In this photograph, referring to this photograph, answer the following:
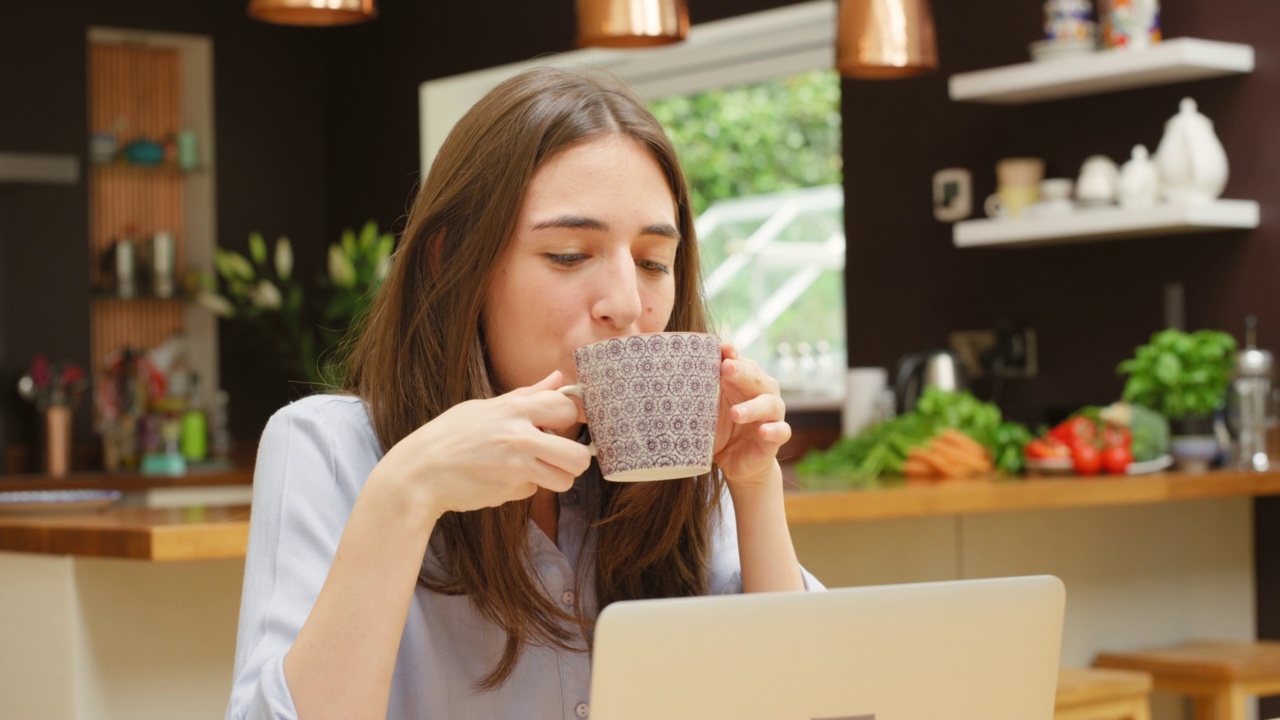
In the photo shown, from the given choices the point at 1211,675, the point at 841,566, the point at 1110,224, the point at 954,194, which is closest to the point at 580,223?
the point at 841,566

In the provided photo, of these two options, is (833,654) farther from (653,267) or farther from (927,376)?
(927,376)

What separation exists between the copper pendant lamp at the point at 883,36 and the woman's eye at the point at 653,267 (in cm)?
191

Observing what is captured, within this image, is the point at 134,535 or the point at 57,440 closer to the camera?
the point at 134,535

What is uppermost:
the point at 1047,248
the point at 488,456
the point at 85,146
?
the point at 85,146

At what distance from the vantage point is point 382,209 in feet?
21.1

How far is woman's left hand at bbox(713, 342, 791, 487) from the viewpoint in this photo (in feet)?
3.43

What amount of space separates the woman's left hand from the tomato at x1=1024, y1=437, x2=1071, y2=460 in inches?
88.6

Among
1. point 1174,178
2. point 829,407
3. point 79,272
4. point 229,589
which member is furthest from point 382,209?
point 229,589

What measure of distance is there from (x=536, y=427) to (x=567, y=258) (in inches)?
7.1

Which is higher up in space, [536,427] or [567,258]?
[567,258]

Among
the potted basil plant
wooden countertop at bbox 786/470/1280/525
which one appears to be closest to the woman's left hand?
wooden countertop at bbox 786/470/1280/525

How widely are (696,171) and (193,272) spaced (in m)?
2.08

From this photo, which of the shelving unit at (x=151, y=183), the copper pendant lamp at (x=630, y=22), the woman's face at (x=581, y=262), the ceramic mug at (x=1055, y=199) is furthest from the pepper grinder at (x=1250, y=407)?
the shelving unit at (x=151, y=183)

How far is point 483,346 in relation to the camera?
1186mm
